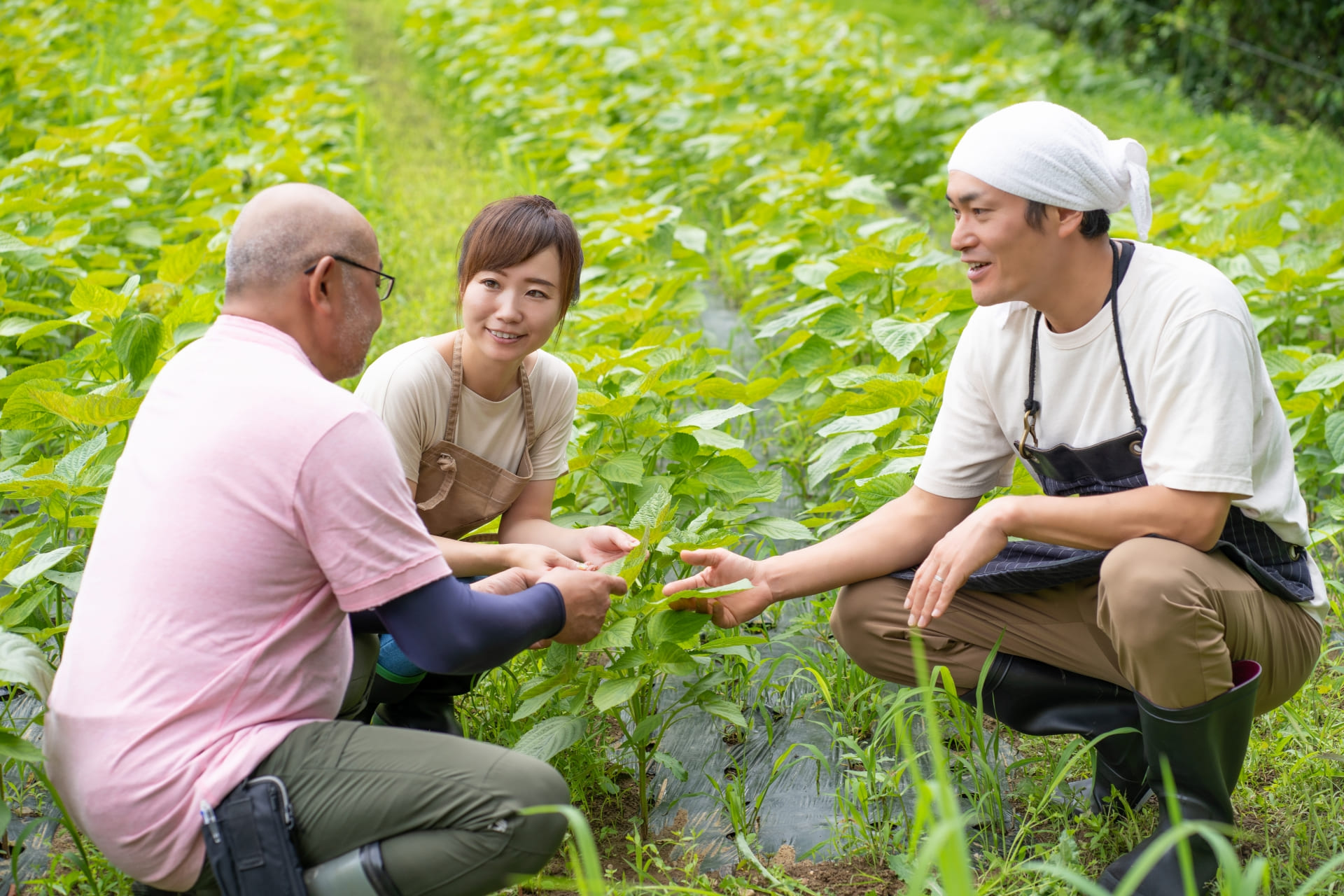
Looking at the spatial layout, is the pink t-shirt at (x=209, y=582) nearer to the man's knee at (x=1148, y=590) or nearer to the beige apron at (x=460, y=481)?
the beige apron at (x=460, y=481)

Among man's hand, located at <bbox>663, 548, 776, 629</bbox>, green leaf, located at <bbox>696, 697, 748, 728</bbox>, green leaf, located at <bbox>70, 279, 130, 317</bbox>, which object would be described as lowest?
green leaf, located at <bbox>696, 697, 748, 728</bbox>

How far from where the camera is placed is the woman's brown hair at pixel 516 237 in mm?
2098

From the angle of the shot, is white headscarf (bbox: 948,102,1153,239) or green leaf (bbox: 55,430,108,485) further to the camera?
green leaf (bbox: 55,430,108,485)

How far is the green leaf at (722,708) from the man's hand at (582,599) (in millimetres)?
269

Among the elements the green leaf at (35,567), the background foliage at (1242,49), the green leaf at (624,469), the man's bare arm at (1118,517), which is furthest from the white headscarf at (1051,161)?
the background foliage at (1242,49)

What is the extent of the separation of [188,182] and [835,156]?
9.35ft

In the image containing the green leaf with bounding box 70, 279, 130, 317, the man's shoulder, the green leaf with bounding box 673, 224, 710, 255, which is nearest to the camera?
the man's shoulder

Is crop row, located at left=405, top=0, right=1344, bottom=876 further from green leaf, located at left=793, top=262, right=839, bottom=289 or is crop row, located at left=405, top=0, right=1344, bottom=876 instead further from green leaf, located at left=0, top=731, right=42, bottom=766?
green leaf, located at left=0, top=731, right=42, bottom=766

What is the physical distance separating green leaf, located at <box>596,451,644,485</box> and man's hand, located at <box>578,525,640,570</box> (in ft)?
0.53

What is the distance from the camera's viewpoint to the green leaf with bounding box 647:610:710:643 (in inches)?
73.9

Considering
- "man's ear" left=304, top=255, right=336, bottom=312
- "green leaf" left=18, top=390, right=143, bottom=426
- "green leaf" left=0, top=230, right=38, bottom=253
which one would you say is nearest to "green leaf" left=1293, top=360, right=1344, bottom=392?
"man's ear" left=304, top=255, right=336, bottom=312

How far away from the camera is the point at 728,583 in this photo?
2055 mm

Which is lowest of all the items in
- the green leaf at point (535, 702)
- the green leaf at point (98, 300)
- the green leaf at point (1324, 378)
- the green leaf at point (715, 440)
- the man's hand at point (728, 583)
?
the green leaf at point (535, 702)

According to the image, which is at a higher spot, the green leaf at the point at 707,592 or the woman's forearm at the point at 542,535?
the green leaf at the point at 707,592
